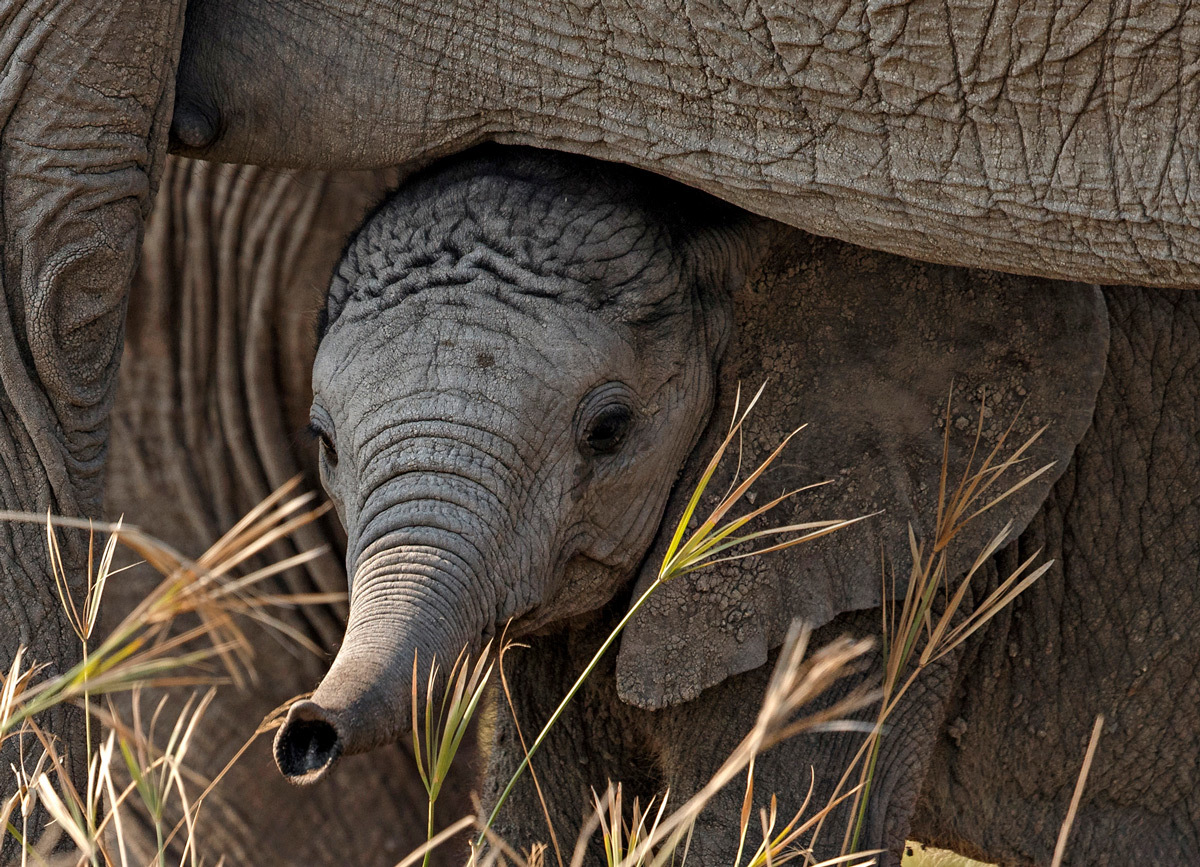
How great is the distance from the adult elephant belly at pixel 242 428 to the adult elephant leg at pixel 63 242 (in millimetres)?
1070

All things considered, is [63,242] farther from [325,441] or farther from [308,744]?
[308,744]

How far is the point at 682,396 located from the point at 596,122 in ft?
1.39

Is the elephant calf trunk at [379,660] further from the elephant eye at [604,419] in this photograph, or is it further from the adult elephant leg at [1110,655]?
the adult elephant leg at [1110,655]

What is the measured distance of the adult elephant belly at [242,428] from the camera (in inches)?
126

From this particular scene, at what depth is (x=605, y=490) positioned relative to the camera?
81.8 inches

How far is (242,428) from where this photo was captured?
3.34 metres

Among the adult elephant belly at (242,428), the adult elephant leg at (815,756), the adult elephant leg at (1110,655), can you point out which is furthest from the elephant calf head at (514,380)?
the adult elephant belly at (242,428)

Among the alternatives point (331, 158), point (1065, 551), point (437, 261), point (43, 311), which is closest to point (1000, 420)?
point (1065, 551)

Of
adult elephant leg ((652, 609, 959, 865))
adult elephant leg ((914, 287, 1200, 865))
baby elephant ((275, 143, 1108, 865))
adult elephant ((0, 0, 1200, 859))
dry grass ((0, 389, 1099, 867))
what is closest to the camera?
dry grass ((0, 389, 1099, 867))

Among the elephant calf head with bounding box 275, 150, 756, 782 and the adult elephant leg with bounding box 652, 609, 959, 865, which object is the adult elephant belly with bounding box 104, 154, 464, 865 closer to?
the elephant calf head with bounding box 275, 150, 756, 782

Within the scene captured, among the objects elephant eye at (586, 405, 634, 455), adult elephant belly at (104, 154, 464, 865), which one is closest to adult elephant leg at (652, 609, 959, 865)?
elephant eye at (586, 405, 634, 455)

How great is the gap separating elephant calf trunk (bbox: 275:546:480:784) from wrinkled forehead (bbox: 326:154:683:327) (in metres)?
0.44

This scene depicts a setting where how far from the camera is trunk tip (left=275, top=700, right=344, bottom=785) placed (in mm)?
1497

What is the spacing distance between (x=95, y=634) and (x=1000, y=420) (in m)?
1.37
